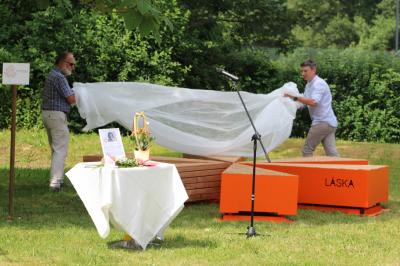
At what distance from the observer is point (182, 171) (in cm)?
1077

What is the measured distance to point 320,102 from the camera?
12.4 meters

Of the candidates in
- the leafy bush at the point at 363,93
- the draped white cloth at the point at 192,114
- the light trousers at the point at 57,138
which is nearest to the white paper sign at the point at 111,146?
the draped white cloth at the point at 192,114

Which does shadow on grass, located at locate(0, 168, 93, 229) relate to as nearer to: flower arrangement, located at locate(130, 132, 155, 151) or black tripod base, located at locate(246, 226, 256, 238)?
flower arrangement, located at locate(130, 132, 155, 151)

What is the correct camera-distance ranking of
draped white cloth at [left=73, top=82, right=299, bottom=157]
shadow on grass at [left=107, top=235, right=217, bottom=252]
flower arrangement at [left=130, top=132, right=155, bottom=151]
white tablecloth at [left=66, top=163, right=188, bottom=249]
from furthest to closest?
1. draped white cloth at [left=73, top=82, right=299, bottom=157]
2. flower arrangement at [left=130, top=132, right=155, bottom=151]
3. shadow on grass at [left=107, top=235, right=217, bottom=252]
4. white tablecloth at [left=66, top=163, right=188, bottom=249]

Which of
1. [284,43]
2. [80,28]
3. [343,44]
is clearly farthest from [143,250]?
[343,44]

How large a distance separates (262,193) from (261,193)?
0.04 ft

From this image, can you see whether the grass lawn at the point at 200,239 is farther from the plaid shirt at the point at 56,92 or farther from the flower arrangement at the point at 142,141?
the plaid shirt at the point at 56,92

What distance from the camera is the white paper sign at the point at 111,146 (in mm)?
7793

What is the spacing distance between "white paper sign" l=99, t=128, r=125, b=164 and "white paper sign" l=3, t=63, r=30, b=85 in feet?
5.91

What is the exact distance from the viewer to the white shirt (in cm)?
1238

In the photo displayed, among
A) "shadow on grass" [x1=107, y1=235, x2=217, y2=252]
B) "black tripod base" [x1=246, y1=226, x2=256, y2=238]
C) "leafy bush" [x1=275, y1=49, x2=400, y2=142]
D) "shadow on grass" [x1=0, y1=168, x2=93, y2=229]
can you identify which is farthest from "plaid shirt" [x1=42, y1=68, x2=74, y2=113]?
"leafy bush" [x1=275, y1=49, x2=400, y2=142]

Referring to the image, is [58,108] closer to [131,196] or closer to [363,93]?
[131,196]

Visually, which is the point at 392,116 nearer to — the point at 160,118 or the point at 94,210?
the point at 160,118

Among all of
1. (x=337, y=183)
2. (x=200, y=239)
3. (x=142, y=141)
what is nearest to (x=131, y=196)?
(x=142, y=141)
